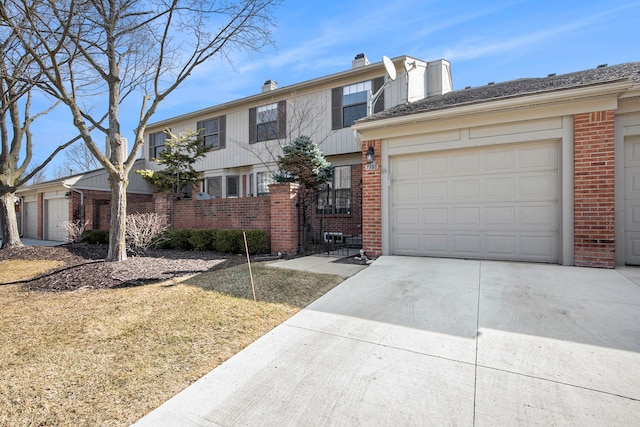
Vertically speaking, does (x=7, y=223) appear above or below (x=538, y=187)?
below

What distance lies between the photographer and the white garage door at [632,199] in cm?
512

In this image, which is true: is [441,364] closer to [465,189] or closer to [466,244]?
[466,244]

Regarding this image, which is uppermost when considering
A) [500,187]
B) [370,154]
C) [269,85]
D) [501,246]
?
[269,85]

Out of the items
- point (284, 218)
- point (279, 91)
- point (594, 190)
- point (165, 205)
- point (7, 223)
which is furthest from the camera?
point (279, 91)

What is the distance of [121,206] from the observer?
276 inches

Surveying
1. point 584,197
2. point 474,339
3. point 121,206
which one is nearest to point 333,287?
point 474,339

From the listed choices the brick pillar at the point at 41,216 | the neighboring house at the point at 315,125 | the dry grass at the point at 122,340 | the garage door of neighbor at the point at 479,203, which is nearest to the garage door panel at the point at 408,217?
the garage door of neighbor at the point at 479,203

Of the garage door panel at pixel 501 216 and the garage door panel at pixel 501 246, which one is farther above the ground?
the garage door panel at pixel 501 216

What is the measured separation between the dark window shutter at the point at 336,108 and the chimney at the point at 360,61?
56.2 inches

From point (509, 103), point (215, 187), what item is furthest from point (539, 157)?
point (215, 187)

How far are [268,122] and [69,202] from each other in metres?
10.3

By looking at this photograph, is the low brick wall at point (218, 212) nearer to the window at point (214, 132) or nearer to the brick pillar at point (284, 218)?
the brick pillar at point (284, 218)

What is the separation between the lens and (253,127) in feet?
43.5

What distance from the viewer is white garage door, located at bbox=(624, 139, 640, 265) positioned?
512 cm
